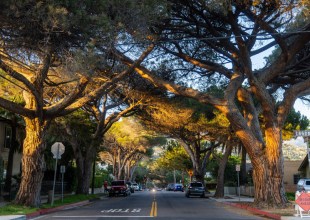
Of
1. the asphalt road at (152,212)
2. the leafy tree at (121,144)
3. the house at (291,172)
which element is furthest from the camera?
the leafy tree at (121,144)

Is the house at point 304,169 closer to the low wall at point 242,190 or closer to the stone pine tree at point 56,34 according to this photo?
the low wall at point 242,190

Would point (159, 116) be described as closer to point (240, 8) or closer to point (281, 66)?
point (281, 66)

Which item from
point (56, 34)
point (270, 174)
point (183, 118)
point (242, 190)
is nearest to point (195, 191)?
point (242, 190)

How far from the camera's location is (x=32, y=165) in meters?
20.6

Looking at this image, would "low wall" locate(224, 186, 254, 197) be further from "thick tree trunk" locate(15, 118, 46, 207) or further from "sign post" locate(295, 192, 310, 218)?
"thick tree trunk" locate(15, 118, 46, 207)

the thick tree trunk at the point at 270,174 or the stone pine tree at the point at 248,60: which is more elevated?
the stone pine tree at the point at 248,60

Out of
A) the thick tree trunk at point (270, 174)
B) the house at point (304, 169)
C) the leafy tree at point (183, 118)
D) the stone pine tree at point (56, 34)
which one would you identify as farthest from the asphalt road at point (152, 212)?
the house at point (304, 169)

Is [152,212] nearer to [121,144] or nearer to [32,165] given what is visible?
[32,165]

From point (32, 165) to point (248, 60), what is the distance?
38.8 feet

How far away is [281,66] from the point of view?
2277cm

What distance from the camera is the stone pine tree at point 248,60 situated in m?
20.3

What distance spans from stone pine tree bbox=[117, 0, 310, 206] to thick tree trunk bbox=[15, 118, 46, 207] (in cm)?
547

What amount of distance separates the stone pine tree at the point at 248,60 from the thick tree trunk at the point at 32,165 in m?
5.47

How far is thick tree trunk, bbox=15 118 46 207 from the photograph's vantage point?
20391 millimetres
